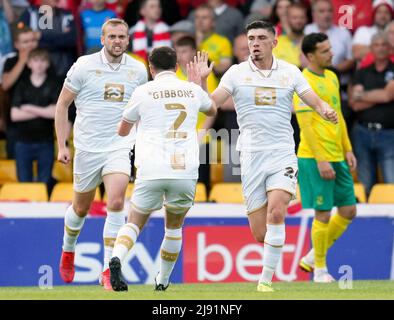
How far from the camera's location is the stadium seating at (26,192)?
18.2 m

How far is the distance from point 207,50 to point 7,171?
3.32 m

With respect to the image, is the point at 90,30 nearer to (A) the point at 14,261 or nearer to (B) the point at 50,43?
(B) the point at 50,43

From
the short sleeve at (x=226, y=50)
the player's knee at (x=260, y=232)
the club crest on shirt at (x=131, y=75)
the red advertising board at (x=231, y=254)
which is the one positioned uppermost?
the short sleeve at (x=226, y=50)

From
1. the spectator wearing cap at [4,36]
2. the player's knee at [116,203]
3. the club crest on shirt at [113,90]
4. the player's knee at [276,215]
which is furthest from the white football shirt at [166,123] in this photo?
the spectator wearing cap at [4,36]

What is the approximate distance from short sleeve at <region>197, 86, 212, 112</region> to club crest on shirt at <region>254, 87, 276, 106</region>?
0.89 meters

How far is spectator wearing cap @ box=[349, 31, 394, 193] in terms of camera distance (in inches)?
731

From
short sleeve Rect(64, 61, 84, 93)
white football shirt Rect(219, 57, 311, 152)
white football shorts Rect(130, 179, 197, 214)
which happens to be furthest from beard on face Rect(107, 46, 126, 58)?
white football shorts Rect(130, 179, 197, 214)

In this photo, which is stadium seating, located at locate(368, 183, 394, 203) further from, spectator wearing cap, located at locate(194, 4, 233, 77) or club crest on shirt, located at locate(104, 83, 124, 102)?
club crest on shirt, located at locate(104, 83, 124, 102)

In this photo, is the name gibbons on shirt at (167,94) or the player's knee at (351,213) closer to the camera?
the name gibbons on shirt at (167,94)

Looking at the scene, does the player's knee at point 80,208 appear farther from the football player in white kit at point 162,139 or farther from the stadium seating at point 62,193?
the stadium seating at point 62,193

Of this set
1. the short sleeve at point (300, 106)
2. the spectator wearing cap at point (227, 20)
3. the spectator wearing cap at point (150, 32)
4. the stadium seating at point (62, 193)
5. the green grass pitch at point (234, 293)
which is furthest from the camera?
the spectator wearing cap at point (227, 20)

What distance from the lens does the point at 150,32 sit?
63.7 ft

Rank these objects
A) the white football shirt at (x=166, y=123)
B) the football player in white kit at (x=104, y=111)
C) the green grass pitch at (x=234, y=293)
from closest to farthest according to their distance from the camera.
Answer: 1. the green grass pitch at (x=234, y=293)
2. the white football shirt at (x=166, y=123)
3. the football player in white kit at (x=104, y=111)
